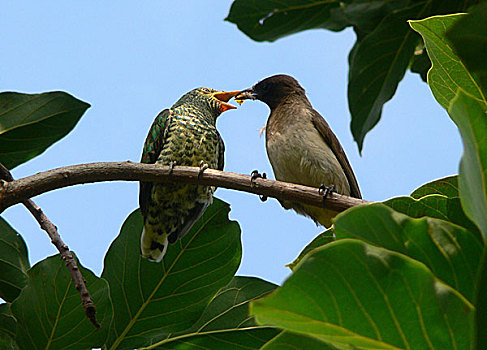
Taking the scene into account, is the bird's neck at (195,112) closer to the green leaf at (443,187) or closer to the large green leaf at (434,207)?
the green leaf at (443,187)

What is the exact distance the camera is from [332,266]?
38.9 inches

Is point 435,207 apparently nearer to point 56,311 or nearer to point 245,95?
point 56,311

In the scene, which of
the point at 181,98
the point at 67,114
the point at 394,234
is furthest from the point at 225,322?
the point at 181,98

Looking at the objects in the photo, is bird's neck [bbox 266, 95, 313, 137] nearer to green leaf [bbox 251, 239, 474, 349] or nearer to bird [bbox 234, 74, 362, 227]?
bird [bbox 234, 74, 362, 227]

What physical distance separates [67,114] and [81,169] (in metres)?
0.55

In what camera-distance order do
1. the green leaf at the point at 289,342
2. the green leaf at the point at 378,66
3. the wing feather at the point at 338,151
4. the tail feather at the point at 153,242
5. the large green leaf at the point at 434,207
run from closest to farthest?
the green leaf at the point at 289,342
the large green leaf at the point at 434,207
the tail feather at the point at 153,242
the green leaf at the point at 378,66
the wing feather at the point at 338,151

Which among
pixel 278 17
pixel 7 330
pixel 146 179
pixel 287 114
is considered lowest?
pixel 7 330

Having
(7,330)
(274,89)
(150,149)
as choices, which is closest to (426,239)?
(7,330)

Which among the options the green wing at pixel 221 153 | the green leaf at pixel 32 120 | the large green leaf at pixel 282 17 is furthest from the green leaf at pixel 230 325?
the large green leaf at pixel 282 17

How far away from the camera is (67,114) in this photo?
2275 mm

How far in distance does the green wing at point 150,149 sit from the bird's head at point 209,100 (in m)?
0.52

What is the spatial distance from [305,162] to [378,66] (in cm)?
66

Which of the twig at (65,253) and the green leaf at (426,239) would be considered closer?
the green leaf at (426,239)

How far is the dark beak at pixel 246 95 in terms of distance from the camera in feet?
13.9
